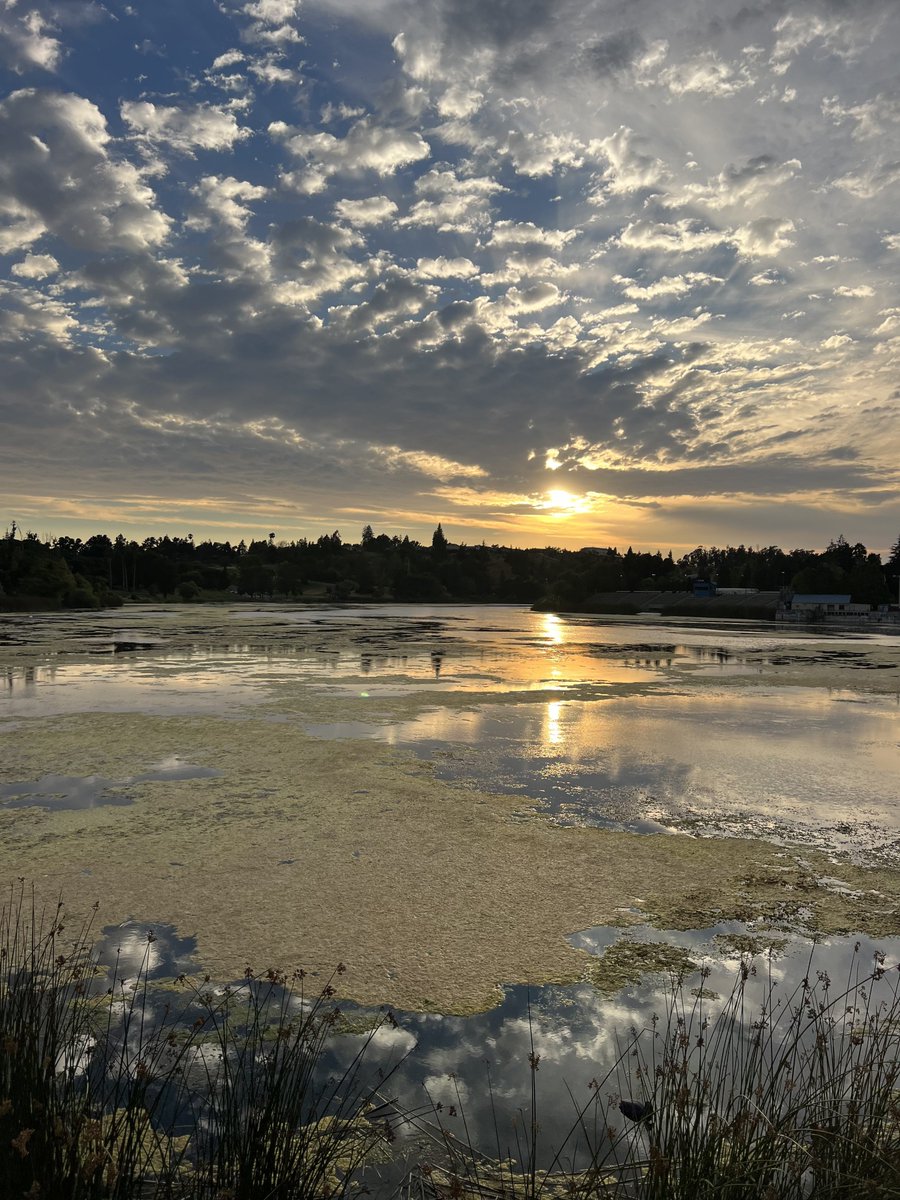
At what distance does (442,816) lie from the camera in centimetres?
1030

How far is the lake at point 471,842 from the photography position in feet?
19.5

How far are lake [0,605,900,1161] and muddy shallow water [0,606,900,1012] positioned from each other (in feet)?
0.16

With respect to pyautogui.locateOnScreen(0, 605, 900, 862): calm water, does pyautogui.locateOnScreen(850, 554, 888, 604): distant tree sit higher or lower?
higher

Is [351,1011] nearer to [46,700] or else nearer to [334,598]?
[46,700]

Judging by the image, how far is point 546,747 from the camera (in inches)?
606

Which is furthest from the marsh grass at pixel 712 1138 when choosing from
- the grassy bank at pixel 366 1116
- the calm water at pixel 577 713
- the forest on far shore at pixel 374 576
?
the forest on far shore at pixel 374 576

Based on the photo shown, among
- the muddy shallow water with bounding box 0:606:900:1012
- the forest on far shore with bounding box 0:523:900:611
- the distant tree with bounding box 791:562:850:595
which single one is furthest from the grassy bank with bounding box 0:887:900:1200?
the distant tree with bounding box 791:562:850:595

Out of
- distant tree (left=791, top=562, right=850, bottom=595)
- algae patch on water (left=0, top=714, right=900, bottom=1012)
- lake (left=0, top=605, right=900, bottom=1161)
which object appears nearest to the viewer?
lake (left=0, top=605, right=900, bottom=1161)

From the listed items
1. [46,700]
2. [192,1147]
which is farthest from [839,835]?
[46,700]

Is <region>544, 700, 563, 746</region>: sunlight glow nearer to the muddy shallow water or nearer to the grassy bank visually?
the muddy shallow water

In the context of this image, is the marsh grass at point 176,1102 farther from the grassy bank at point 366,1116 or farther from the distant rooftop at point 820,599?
the distant rooftop at point 820,599

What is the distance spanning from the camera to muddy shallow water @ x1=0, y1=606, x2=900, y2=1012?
690 cm

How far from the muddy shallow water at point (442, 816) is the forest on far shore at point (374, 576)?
79012 mm

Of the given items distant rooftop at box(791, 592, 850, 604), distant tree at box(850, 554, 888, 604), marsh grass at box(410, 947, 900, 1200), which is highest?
distant tree at box(850, 554, 888, 604)
